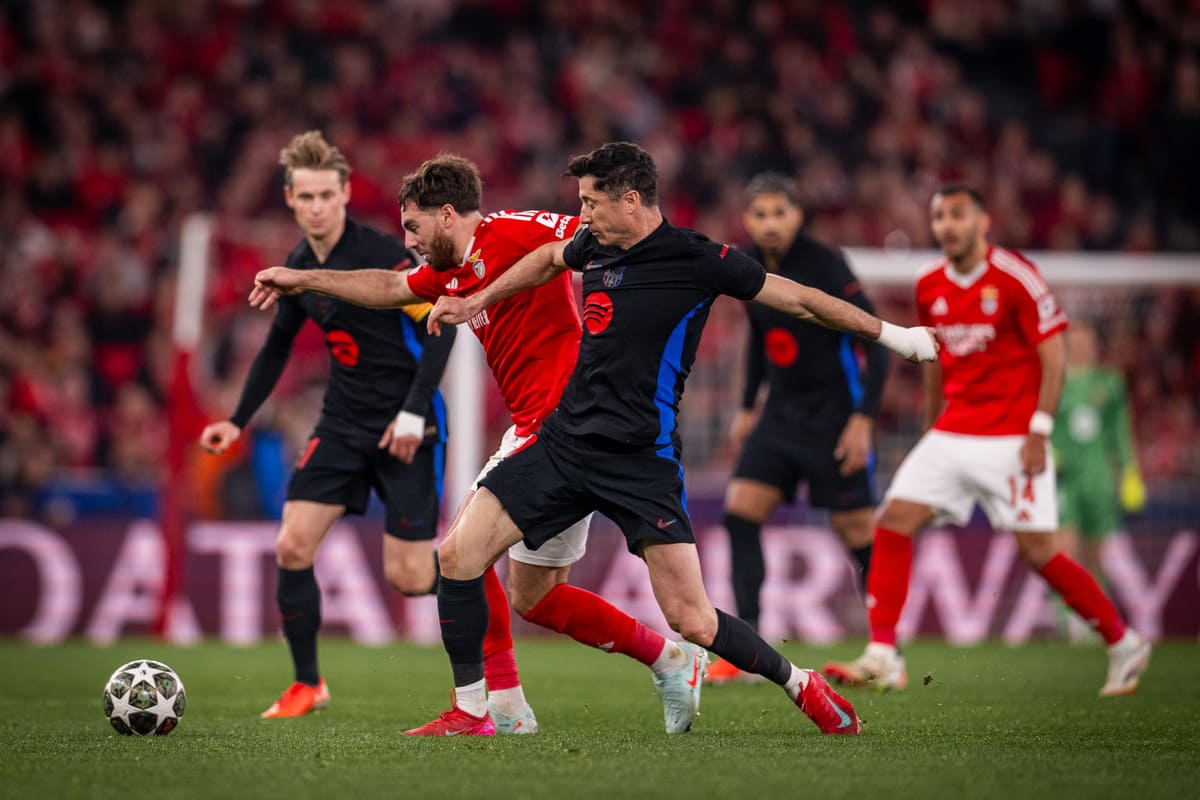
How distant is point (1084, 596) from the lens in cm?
750

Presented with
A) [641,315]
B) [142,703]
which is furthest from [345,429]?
[641,315]

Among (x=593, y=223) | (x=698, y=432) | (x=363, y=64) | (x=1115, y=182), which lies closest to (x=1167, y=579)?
(x=698, y=432)

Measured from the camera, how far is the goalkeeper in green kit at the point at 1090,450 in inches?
455

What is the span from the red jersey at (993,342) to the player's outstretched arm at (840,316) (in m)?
2.35

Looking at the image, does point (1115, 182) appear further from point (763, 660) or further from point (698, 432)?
point (763, 660)

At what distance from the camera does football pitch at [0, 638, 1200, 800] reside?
4.52m

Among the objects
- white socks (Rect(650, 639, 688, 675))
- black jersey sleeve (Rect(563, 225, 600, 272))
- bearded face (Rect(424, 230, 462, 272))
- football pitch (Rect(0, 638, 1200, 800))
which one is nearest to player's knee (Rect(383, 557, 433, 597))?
football pitch (Rect(0, 638, 1200, 800))

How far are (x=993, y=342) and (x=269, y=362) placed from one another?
3663 millimetres

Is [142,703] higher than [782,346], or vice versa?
[782,346]

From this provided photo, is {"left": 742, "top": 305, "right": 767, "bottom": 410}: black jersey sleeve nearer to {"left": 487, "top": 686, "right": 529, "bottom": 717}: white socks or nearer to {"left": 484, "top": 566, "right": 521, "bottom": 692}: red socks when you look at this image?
{"left": 484, "top": 566, "right": 521, "bottom": 692}: red socks

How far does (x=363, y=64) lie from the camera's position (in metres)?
18.3

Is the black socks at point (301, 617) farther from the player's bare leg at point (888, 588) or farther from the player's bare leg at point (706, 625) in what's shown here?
the player's bare leg at point (888, 588)

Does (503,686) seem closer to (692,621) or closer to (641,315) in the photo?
(692,621)

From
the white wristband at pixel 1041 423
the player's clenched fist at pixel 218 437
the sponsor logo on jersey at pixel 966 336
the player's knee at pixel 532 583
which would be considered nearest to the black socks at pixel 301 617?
the player's clenched fist at pixel 218 437
